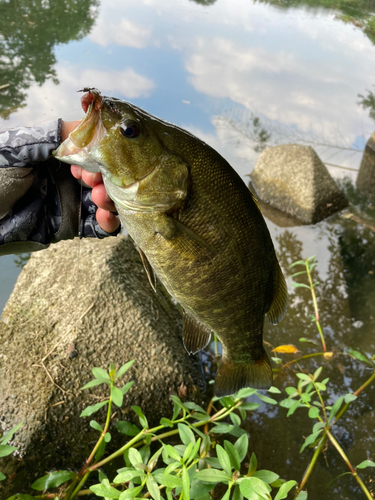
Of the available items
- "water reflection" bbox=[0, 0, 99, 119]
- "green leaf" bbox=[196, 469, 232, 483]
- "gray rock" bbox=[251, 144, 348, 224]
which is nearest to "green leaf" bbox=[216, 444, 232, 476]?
"green leaf" bbox=[196, 469, 232, 483]

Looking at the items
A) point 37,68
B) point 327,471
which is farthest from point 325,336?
point 37,68

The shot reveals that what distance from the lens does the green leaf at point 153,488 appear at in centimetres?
152

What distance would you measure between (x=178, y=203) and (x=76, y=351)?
5.35ft

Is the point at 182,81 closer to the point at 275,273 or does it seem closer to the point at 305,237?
the point at 305,237

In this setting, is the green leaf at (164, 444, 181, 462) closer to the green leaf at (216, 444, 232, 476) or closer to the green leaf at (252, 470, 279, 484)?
the green leaf at (216, 444, 232, 476)

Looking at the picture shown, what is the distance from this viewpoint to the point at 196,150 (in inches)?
54.1

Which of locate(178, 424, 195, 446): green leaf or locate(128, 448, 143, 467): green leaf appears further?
locate(178, 424, 195, 446): green leaf

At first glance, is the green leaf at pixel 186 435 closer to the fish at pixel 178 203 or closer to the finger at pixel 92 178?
the fish at pixel 178 203

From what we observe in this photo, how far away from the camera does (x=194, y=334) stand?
178cm

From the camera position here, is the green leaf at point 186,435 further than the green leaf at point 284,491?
Yes

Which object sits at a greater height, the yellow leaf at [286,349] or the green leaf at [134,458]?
the green leaf at [134,458]

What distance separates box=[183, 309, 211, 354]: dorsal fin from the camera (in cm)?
176

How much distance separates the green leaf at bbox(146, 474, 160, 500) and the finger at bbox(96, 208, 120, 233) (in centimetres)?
123

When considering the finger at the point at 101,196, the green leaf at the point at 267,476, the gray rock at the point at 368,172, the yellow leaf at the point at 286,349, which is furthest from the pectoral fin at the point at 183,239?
the gray rock at the point at 368,172
